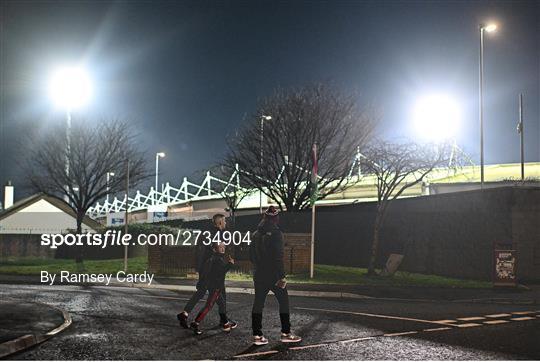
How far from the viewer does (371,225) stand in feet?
88.2

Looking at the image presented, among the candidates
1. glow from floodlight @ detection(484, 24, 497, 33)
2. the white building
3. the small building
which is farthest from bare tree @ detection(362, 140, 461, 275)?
the white building

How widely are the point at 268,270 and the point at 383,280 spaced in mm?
12237

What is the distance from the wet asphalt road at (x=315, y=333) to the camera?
8.11 m

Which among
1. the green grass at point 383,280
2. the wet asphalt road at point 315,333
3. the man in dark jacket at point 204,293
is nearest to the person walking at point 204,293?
the man in dark jacket at point 204,293

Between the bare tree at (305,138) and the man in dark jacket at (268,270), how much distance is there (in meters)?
22.9

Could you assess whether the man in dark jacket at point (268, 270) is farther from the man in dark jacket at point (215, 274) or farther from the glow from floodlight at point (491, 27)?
the glow from floodlight at point (491, 27)

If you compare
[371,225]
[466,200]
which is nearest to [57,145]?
[371,225]

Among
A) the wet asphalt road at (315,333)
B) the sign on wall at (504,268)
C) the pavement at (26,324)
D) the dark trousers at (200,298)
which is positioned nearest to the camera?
the wet asphalt road at (315,333)

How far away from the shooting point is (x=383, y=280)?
2023 centimetres

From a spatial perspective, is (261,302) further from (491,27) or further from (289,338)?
(491,27)

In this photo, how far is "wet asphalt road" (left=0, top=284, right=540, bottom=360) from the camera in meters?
8.11

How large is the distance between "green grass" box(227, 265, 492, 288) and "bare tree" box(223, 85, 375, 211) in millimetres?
10134
